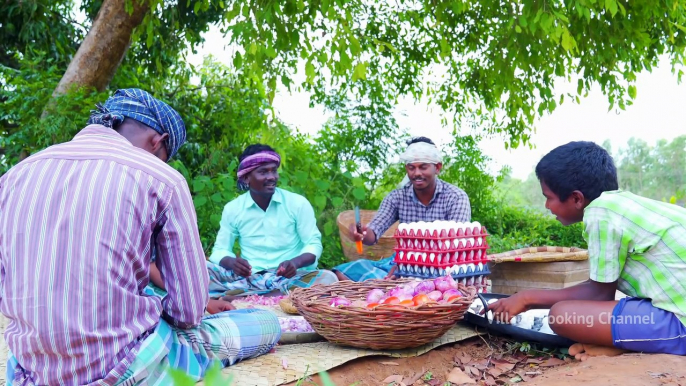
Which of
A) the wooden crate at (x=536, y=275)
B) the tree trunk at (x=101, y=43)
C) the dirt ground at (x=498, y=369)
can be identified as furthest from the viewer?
the tree trunk at (x=101, y=43)

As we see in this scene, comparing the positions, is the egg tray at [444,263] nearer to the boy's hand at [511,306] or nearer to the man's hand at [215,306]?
the boy's hand at [511,306]

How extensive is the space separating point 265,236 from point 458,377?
6.76 feet

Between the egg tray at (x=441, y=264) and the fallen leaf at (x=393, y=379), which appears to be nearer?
the fallen leaf at (x=393, y=379)

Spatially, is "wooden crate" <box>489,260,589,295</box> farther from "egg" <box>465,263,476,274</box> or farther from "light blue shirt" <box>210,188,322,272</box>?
"light blue shirt" <box>210,188,322,272</box>

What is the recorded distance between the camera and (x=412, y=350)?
2.98 m

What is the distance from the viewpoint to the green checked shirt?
8.32 feet

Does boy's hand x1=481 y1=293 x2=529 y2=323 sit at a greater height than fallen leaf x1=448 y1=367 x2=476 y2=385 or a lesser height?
greater

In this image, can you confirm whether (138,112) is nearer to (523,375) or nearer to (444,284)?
(444,284)

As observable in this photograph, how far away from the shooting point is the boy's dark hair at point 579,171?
2.69 metres

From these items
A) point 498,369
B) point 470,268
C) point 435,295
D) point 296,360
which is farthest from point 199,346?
point 470,268

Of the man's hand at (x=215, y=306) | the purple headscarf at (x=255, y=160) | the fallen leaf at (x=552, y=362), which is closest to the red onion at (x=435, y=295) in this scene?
the fallen leaf at (x=552, y=362)

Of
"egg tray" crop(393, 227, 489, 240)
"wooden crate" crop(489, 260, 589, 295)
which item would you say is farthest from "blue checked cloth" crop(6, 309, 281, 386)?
"wooden crate" crop(489, 260, 589, 295)

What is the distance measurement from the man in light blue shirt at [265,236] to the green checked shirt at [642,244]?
2081mm

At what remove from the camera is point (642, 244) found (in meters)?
2.57
